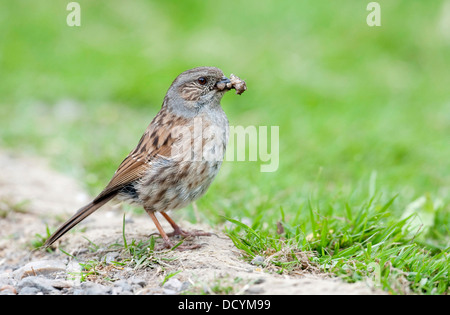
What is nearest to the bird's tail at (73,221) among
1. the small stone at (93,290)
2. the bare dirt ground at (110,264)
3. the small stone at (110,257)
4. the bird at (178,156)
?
the bird at (178,156)

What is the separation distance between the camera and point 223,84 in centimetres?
477

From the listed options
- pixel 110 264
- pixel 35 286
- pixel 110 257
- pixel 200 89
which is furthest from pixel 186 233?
pixel 35 286

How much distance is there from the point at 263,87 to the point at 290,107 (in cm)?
75

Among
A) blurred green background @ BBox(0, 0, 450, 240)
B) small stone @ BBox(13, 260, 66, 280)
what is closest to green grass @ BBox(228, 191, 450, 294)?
blurred green background @ BBox(0, 0, 450, 240)

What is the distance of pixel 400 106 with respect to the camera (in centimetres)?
962

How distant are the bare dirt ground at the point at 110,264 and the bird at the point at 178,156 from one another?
253 millimetres

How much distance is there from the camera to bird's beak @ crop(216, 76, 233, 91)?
476 centimetres

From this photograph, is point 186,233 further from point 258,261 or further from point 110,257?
point 258,261

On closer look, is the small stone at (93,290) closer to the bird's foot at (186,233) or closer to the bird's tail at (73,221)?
the bird's tail at (73,221)

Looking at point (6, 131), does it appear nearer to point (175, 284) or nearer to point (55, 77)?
point (55, 77)

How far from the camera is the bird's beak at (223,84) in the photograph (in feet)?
15.6

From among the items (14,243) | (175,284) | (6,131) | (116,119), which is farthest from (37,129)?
(175,284)

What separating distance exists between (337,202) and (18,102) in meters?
5.66

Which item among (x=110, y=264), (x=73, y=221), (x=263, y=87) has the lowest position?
(x=110, y=264)
